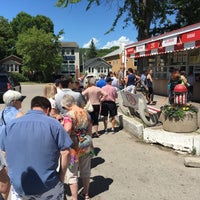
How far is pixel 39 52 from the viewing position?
5475 cm

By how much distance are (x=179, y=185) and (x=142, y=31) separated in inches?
767

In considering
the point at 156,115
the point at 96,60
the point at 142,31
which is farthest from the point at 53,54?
the point at 156,115

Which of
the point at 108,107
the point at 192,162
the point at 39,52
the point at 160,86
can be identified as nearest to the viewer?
the point at 192,162

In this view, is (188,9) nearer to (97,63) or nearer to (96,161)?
(96,161)

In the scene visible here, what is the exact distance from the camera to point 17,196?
2941 millimetres

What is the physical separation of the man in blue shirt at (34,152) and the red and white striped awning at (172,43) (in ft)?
33.5

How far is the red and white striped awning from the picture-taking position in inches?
471

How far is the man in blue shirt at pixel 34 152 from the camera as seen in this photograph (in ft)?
8.95

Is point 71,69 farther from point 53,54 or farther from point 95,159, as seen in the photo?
point 95,159

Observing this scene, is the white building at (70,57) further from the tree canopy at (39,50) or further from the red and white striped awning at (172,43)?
the red and white striped awning at (172,43)

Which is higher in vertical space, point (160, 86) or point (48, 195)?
point (160, 86)

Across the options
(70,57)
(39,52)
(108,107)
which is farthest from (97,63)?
(108,107)

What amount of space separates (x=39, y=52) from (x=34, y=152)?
2129 inches

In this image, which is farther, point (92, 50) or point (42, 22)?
point (92, 50)
